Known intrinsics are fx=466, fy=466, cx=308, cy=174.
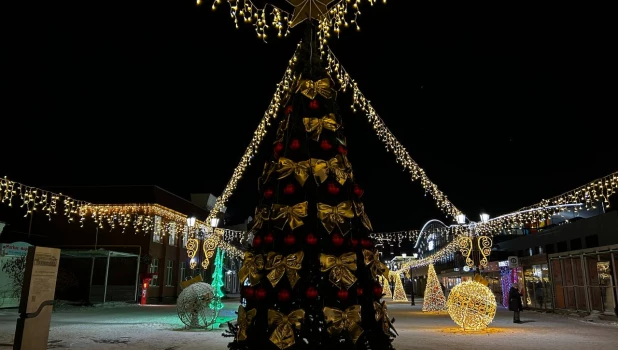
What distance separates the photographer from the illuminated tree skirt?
1277 centimetres

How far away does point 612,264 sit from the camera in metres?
17.0

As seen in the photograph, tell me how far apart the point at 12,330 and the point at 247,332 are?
994cm

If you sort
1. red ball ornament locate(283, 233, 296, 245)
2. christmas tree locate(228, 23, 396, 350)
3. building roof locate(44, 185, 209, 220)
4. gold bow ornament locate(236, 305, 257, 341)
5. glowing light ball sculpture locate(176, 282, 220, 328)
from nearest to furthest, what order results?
christmas tree locate(228, 23, 396, 350), gold bow ornament locate(236, 305, 257, 341), red ball ornament locate(283, 233, 296, 245), glowing light ball sculpture locate(176, 282, 220, 328), building roof locate(44, 185, 209, 220)

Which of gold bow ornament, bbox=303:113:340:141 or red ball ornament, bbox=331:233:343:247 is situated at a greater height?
gold bow ornament, bbox=303:113:340:141

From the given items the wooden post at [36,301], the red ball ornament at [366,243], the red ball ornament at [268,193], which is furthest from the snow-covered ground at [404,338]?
the red ball ornament at [268,193]

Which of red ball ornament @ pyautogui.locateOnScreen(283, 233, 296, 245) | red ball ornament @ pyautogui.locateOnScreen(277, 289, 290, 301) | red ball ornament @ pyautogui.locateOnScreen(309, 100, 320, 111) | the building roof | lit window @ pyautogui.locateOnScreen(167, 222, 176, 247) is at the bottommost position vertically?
red ball ornament @ pyautogui.locateOnScreen(277, 289, 290, 301)

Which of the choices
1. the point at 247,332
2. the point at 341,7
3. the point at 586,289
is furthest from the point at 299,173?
the point at 586,289

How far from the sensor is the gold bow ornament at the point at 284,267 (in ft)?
16.1

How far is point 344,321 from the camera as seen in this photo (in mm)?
4789

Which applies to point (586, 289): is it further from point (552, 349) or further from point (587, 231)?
point (552, 349)

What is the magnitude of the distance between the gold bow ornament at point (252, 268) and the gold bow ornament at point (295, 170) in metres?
0.94

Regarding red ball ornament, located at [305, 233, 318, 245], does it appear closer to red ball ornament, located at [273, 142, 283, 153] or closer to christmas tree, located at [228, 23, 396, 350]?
christmas tree, located at [228, 23, 396, 350]

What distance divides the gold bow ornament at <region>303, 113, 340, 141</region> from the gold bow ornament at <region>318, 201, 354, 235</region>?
0.87m

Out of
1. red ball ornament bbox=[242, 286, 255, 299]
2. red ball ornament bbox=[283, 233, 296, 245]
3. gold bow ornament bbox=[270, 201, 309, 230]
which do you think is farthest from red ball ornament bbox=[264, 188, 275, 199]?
red ball ornament bbox=[242, 286, 255, 299]
